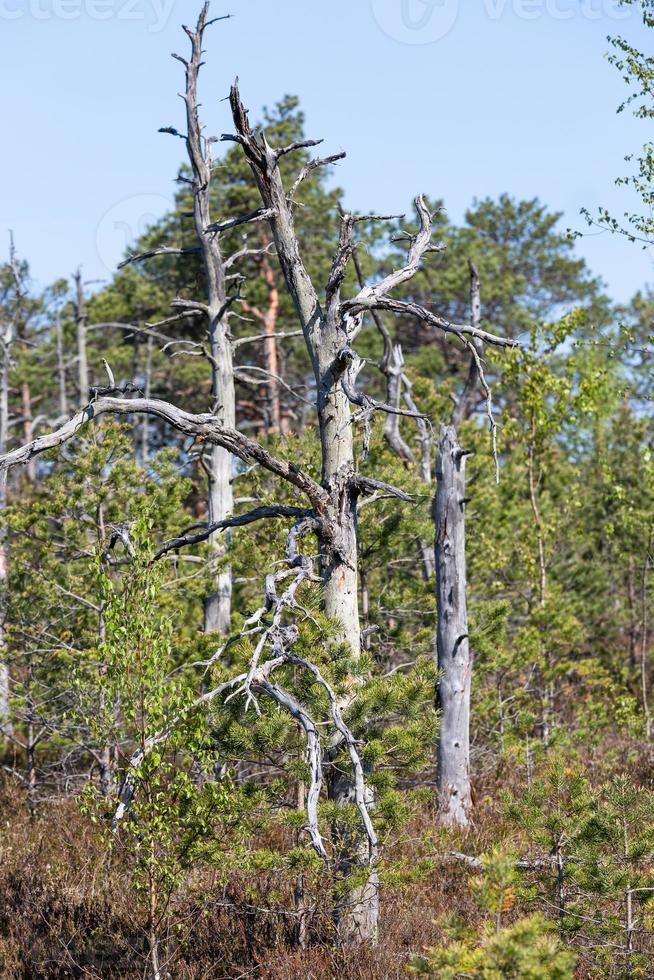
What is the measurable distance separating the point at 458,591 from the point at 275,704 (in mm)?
4253

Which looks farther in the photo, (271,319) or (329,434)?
(271,319)

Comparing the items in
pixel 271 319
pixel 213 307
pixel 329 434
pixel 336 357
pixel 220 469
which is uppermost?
pixel 271 319

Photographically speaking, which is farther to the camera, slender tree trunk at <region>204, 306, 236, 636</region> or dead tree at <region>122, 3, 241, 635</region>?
dead tree at <region>122, 3, 241, 635</region>

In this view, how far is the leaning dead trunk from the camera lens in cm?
1016

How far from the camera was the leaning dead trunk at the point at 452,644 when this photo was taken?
10.2m

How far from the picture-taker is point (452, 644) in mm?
10203

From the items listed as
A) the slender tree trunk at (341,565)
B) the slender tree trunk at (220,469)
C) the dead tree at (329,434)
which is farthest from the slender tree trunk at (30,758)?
the slender tree trunk at (341,565)

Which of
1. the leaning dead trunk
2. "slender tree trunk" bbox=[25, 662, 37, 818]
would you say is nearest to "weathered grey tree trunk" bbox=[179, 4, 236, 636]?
"slender tree trunk" bbox=[25, 662, 37, 818]

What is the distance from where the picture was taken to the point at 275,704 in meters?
6.43

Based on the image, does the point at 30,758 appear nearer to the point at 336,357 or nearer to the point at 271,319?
the point at 336,357

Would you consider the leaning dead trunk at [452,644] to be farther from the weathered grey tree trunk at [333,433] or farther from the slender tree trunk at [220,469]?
the weathered grey tree trunk at [333,433]

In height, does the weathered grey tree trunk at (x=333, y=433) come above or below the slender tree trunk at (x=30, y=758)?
above

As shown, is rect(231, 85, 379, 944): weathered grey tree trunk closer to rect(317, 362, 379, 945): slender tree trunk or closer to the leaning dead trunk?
rect(317, 362, 379, 945): slender tree trunk

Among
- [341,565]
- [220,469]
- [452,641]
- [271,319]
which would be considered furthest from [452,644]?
[271,319]
